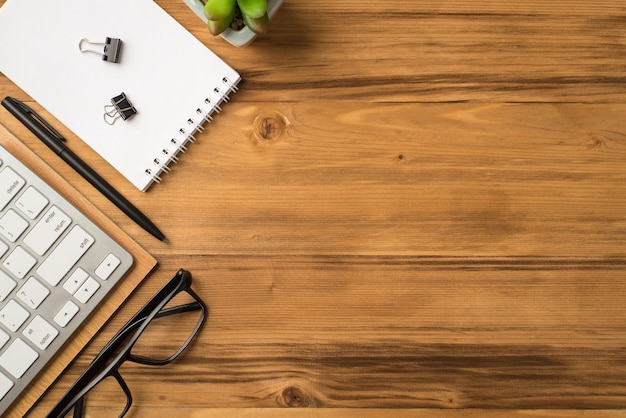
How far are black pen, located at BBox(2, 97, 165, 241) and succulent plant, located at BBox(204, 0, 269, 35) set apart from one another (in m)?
0.21

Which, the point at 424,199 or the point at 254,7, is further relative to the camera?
the point at 424,199

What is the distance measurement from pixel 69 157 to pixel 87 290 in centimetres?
15

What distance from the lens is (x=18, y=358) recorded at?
2.23ft

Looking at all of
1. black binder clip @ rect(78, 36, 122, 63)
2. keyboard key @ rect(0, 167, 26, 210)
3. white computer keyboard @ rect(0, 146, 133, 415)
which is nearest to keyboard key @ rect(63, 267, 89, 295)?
white computer keyboard @ rect(0, 146, 133, 415)

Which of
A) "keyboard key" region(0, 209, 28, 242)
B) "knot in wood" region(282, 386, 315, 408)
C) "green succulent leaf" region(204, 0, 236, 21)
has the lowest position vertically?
"knot in wood" region(282, 386, 315, 408)

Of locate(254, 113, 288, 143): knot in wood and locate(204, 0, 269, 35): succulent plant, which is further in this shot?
locate(254, 113, 288, 143): knot in wood

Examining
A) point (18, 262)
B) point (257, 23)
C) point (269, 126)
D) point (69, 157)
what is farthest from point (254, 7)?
point (18, 262)

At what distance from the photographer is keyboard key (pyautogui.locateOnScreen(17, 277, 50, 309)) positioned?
68 centimetres

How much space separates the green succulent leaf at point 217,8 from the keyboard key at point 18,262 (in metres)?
0.33

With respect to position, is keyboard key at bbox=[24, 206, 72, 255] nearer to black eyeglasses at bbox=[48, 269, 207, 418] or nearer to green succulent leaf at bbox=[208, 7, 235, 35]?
black eyeglasses at bbox=[48, 269, 207, 418]

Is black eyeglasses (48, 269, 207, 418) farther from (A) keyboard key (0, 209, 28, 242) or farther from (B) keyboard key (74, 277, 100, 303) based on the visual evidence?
(A) keyboard key (0, 209, 28, 242)

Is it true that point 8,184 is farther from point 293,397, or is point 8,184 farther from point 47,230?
point 293,397

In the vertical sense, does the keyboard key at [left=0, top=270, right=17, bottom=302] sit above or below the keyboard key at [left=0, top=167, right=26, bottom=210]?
below

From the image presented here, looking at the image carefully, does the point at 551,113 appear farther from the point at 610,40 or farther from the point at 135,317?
the point at 135,317
